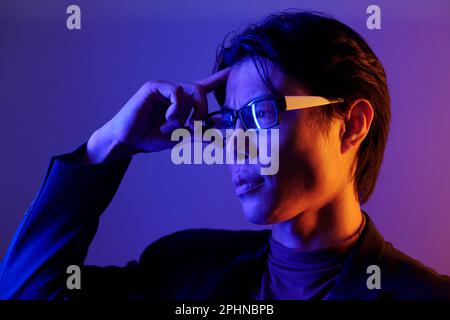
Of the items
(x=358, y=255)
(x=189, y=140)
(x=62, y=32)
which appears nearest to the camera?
(x=358, y=255)

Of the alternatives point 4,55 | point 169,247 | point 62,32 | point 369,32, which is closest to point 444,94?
point 369,32

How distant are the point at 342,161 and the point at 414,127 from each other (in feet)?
1.03

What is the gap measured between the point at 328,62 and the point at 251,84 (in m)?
0.22

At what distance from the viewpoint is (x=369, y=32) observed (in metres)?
1.37

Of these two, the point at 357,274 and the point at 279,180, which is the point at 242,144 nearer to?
the point at 279,180

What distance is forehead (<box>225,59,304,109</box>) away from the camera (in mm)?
1183

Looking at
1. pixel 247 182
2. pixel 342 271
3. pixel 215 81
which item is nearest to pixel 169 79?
pixel 215 81

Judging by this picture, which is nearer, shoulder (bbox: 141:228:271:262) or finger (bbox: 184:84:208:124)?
finger (bbox: 184:84:208:124)

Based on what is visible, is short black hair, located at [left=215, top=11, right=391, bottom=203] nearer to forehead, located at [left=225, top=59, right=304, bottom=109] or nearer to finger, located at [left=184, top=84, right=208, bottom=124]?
forehead, located at [left=225, top=59, right=304, bottom=109]

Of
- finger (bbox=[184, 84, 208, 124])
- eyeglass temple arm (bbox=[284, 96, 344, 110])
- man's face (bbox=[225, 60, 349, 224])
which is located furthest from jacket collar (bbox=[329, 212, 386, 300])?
finger (bbox=[184, 84, 208, 124])

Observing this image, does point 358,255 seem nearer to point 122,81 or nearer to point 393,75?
point 393,75

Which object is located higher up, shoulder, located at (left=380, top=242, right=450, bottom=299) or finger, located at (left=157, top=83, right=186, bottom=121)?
finger, located at (left=157, top=83, right=186, bottom=121)

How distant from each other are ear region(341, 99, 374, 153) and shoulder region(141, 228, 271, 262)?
39 centimetres

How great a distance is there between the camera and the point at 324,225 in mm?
1220
